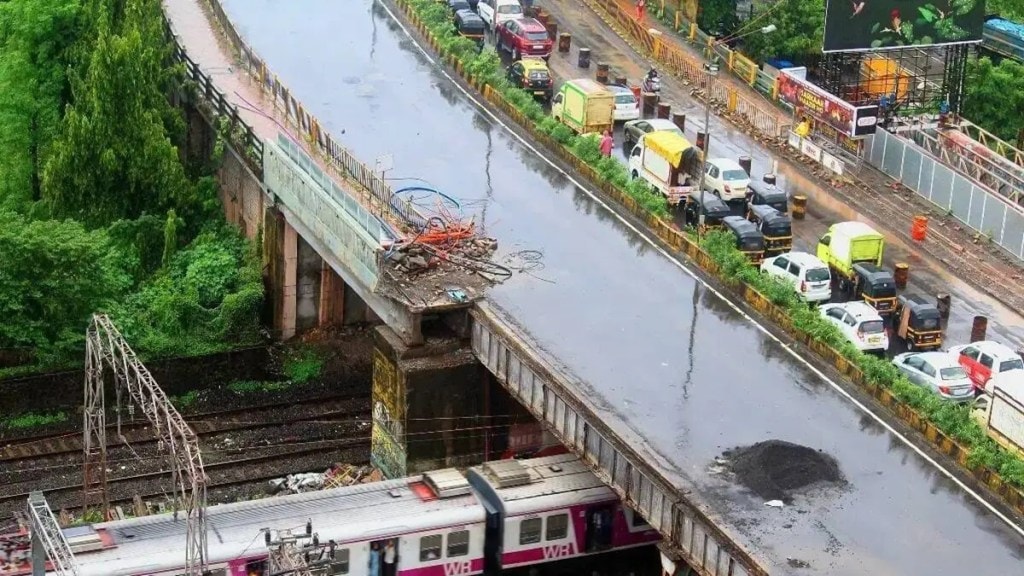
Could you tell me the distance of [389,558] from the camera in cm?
4369

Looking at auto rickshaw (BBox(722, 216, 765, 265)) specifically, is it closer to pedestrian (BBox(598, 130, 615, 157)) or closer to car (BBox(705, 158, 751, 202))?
car (BBox(705, 158, 751, 202))

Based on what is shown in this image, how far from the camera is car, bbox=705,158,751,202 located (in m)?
64.8

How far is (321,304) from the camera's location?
6322 centimetres

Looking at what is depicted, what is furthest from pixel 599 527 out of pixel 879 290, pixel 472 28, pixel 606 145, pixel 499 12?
pixel 499 12

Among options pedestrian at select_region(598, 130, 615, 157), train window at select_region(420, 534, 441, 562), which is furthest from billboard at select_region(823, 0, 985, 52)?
train window at select_region(420, 534, 441, 562)

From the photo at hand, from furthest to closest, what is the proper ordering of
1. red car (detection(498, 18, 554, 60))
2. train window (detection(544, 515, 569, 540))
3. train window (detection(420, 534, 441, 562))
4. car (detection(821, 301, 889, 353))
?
red car (detection(498, 18, 554, 60)), car (detection(821, 301, 889, 353)), train window (detection(544, 515, 569, 540)), train window (detection(420, 534, 441, 562))

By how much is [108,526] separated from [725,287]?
62.5 feet

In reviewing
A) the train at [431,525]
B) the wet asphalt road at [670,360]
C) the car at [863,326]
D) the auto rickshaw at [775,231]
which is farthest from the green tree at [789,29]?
the train at [431,525]

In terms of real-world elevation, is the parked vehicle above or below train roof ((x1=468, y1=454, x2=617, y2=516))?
above

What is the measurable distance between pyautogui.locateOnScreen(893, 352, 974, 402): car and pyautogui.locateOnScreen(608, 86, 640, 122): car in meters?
21.7

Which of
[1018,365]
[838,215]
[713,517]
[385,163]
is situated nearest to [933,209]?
[838,215]

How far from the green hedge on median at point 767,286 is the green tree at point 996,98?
19742 millimetres

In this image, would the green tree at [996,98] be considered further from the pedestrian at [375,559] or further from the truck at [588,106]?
the pedestrian at [375,559]

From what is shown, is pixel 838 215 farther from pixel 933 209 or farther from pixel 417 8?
pixel 417 8
